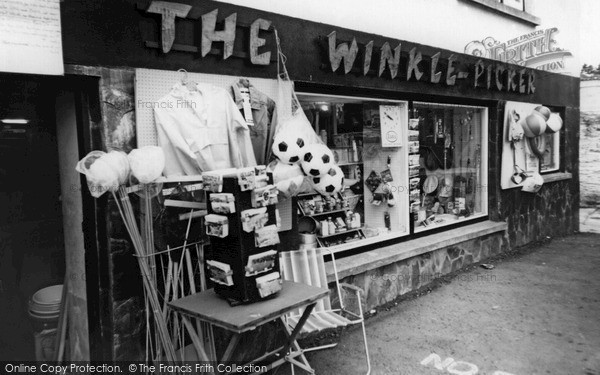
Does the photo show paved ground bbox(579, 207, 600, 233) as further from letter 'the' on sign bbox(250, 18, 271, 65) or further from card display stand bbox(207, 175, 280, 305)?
card display stand bbox(207, 175, 280, 305)

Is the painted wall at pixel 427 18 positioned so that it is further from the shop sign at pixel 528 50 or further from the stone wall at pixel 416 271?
the stone wall at pixel 416 271

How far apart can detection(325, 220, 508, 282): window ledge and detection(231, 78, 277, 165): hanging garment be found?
4.80 ft

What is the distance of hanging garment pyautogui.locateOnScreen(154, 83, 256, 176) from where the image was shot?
3359mm

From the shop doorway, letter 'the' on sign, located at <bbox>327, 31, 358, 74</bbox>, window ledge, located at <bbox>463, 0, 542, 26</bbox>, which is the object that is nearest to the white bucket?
the shop doorway

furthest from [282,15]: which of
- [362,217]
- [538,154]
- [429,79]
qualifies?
[538,154]

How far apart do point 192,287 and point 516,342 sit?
3125mm

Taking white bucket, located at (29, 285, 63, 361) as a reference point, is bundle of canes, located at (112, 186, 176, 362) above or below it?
above

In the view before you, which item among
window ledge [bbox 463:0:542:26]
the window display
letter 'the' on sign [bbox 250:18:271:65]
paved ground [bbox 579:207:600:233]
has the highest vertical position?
window ledge [bbox 463:0:542:26]

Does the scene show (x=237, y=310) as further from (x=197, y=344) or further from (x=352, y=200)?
(x=352, y=200)

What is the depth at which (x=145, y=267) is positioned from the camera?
2.99 meters

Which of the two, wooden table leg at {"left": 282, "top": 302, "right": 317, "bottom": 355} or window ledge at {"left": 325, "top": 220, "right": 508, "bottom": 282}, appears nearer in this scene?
wooden table leg at {"left": 282, "top": 302, "right": 317, "bottom": 355}

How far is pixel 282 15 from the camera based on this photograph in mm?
4273

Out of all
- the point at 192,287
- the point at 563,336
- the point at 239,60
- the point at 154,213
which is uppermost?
the point at 239,60

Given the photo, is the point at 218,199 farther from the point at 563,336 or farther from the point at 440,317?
the point at 563,336
